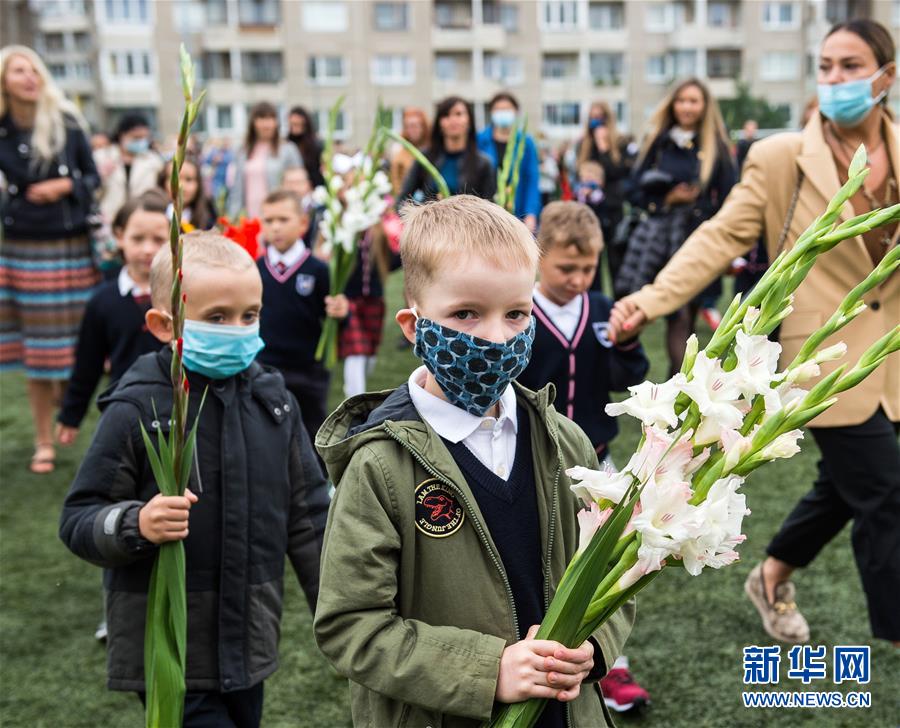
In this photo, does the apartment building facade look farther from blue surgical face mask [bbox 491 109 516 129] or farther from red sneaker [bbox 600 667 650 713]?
red sneaker [bbox 600 667 650 713]

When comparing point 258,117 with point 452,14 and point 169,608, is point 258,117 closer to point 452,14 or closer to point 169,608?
point 169,608

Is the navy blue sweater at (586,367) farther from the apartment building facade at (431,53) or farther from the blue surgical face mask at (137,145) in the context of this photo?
the apartment building facade at (431,53)

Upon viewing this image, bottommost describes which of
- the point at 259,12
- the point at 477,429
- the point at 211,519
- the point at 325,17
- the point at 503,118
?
the point at 211,519

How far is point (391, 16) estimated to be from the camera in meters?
62.5

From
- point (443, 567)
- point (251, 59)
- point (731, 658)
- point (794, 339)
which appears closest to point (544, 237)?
point (794, 339)

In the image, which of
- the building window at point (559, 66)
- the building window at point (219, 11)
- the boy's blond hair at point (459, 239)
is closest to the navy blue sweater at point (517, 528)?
the boy's blond hair at point (459, 239)

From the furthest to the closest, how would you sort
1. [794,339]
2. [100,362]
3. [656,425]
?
[100,362] < [794,339] < [656,425]

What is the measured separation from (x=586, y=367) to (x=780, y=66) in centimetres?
6463

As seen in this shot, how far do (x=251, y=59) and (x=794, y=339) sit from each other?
62.0m

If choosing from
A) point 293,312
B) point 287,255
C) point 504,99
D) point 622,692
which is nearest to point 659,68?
point 504,99

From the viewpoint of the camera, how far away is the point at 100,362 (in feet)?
14.1

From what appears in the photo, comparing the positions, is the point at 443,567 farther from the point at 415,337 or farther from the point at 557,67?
the point at 557,67

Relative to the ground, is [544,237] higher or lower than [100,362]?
higher

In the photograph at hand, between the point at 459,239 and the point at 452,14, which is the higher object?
the point at 452,14
